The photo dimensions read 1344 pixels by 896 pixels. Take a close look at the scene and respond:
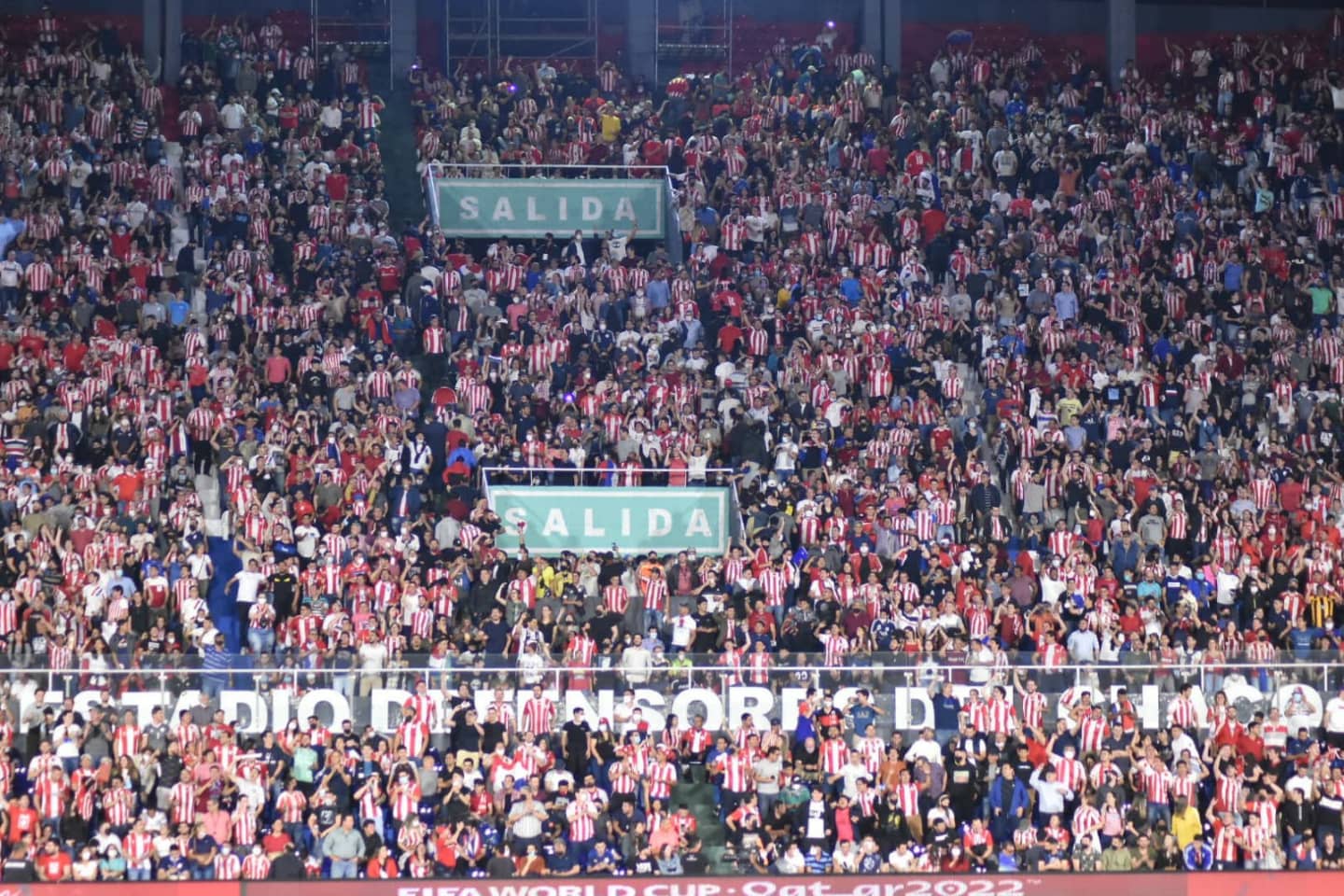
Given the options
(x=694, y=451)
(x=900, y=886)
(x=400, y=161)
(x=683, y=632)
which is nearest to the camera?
(x=900, y=886)

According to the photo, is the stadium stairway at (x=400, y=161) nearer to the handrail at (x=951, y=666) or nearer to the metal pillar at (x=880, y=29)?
the metal pillar at (x=880, y=29)

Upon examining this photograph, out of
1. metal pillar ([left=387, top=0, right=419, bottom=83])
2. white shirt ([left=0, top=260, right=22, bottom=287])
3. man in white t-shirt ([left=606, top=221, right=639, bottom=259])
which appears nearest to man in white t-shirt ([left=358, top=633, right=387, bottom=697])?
white shirt ([left=0, top=260, right=22, bottom=287])

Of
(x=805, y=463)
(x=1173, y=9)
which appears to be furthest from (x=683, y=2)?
(x=805, y=463)

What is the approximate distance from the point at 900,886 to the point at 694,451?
11.6 m

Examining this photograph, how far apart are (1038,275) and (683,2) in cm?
1282

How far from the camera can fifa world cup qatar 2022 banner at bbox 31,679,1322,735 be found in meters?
28.0

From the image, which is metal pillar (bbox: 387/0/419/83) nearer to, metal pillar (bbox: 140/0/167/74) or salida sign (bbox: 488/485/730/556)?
metal pillar (bbox: 140/0/167/74)

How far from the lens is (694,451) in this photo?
37.0 meters

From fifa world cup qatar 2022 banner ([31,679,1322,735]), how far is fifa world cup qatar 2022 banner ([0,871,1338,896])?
7.88 ft

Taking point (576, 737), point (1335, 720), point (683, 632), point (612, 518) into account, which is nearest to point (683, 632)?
point (683, 632)

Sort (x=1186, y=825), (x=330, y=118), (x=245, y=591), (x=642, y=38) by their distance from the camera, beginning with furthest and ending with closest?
(x=642, y=38), (x=330, y=118), (x=245, y=591), (x=1186, y=825)

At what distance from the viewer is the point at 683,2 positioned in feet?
167

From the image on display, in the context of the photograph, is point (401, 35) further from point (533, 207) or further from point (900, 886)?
point (900, 886)

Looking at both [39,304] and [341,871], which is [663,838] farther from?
[39,304]
